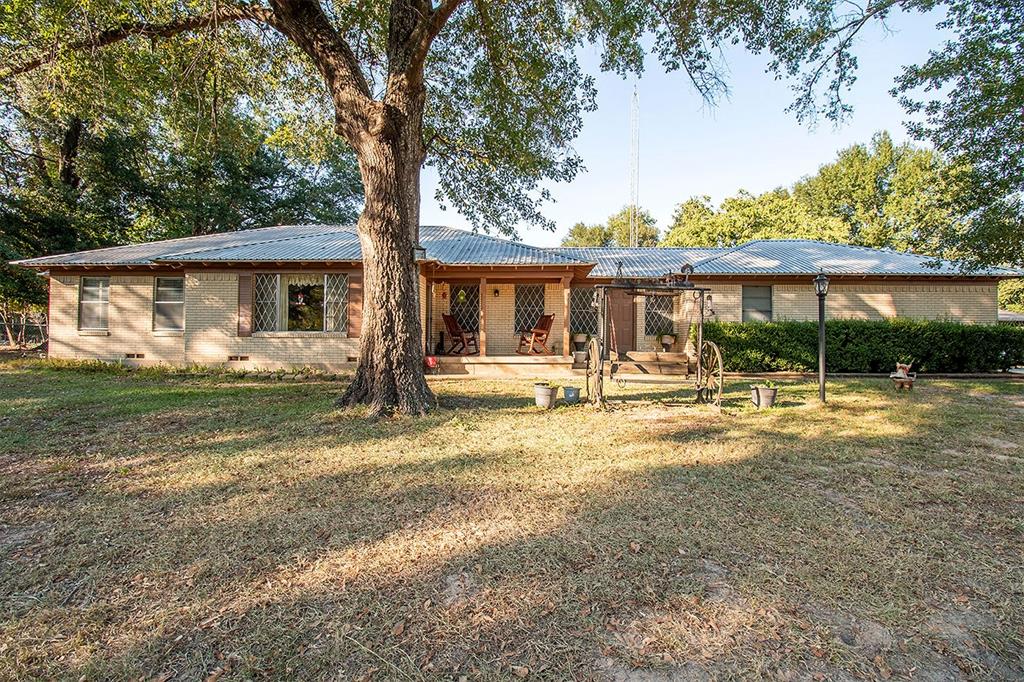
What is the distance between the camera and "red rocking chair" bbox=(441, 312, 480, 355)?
1141 cm

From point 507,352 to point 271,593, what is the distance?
10685 mm

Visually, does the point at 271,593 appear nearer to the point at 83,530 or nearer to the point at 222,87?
the point at 83,530

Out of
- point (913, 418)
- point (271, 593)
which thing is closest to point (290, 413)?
point (271, 593)

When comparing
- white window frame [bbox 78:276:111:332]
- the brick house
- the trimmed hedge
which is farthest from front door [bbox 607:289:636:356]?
white window frame [bbox 78:276:111:332]

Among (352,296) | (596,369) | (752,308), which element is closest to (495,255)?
(352,296)

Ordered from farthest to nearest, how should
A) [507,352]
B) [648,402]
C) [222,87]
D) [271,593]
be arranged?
[507,352]
[222,87]
[648,402]
[271,593]

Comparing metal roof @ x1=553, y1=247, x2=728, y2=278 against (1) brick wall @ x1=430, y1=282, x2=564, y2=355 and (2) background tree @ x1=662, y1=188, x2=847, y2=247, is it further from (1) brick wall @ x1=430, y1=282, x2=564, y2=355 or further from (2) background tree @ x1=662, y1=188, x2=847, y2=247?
(2) background tree @ x1=662, y1=188, x2=847, y2=247

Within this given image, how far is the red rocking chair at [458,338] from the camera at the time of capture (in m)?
11.4

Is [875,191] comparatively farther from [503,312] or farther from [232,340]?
[232,340]

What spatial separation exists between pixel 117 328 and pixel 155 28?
788cm

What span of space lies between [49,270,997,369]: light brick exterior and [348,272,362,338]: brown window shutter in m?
0.30

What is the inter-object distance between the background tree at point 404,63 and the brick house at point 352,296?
128 inches

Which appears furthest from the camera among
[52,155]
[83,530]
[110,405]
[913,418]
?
[52,155]

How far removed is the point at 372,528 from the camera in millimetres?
2766
